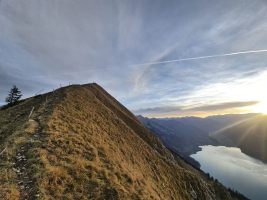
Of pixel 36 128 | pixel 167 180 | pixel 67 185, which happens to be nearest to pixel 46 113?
pixel 36 128

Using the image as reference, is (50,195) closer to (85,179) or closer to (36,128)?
(85,179)

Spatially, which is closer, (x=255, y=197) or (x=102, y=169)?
(x=102, y=169)

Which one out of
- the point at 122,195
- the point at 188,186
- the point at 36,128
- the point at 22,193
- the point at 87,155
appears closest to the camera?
the point at 22,193

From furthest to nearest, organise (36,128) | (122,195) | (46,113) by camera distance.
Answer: (46,113) → (36,128) → (122,195)

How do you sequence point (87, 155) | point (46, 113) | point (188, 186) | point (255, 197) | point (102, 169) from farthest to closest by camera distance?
point (255, 197) → point (188, 186) → point (46, 113) → point (87, 155) → point (102, 169)

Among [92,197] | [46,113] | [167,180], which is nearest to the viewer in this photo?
[92,197]

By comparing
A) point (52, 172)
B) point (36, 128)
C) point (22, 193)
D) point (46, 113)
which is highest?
point (46, 113)

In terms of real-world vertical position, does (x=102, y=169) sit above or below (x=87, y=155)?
below

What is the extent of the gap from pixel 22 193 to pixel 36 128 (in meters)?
12.6

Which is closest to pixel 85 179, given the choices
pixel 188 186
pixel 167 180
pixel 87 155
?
pixel 87 155

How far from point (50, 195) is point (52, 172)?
2.49 m

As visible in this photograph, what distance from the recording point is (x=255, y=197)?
177375mm

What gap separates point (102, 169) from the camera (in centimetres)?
2216

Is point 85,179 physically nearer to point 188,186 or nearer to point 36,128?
point 36,128
